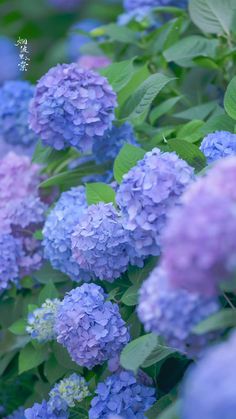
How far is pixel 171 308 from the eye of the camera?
954 millimetres

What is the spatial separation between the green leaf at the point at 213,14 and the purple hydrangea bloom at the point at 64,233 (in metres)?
0.48

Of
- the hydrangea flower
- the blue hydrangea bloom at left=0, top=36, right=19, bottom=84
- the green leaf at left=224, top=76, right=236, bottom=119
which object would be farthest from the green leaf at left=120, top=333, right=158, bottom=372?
the blue hydrangea bloom at left=0, top=36, right=19, bottom=84

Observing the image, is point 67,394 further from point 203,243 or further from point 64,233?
point 203,243

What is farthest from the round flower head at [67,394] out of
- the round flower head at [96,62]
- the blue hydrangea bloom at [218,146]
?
the round flower head at [96,62]

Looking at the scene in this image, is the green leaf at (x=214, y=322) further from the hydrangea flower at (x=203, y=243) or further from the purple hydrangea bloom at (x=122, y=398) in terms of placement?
the purple hydrangea bloom at (x=122, y=398)

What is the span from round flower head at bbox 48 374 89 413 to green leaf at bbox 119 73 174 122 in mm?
499

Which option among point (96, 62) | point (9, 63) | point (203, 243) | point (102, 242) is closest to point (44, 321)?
point (102, 242)

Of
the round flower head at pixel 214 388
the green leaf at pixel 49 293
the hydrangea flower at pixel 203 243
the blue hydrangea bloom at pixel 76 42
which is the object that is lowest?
the green leaf at pixel 49 293

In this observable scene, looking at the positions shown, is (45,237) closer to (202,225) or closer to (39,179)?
(39,179)

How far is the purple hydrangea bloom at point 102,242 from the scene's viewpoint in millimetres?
1359

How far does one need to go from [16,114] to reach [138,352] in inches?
38.6

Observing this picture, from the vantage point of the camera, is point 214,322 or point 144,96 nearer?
point 214,322

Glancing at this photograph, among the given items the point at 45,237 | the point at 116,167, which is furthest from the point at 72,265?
the point at 116,167

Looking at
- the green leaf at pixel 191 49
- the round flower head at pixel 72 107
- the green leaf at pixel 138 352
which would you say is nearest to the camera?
the green leaf at pixel 138 352
